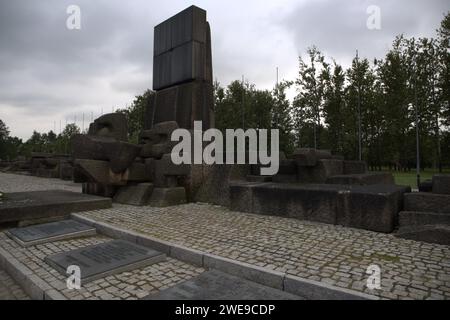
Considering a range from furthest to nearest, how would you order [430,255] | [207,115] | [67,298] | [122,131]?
[207,115] < [122,131] < [430,255] < [67,298]

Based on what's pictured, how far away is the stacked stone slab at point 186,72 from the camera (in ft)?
32.5

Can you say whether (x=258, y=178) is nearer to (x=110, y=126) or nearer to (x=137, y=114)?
(x=110, y=126)

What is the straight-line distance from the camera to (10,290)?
3342 millimetres

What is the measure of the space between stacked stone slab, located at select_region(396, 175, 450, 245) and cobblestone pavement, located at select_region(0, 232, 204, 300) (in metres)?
3.52

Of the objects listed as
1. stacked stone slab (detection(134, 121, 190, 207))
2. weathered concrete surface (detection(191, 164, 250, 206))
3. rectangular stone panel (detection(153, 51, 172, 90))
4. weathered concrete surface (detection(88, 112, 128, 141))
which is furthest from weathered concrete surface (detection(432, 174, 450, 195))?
rectangular stone panel (detection(153, 51, 172, 90))

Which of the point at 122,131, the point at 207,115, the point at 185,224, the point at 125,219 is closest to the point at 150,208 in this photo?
the point at 125,219

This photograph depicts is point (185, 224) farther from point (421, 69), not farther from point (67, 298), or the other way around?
point (421, 69)

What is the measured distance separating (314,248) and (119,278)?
2.63 m

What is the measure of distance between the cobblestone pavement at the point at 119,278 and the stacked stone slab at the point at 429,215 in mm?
3521

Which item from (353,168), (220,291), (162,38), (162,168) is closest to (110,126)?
(162,168)

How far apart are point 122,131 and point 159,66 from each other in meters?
3.71

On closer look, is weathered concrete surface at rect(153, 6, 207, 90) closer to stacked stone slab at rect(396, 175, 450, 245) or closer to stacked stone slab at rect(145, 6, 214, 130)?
stacked stone slab at rect(145, 6, 214, 130)

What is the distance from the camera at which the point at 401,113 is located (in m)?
22.8

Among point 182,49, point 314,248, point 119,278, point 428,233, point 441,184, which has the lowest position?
point 119,278
